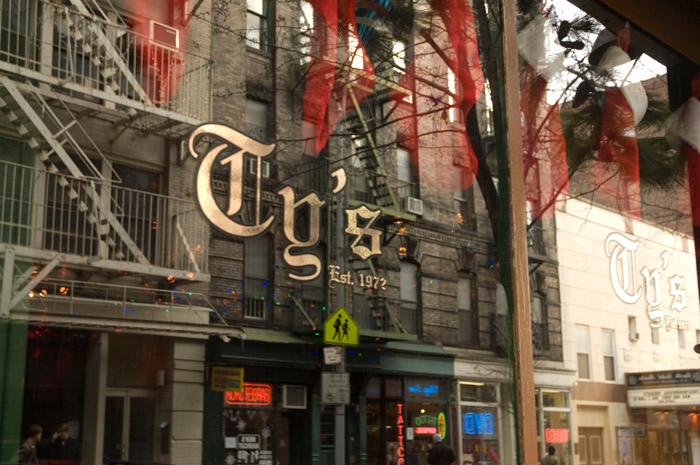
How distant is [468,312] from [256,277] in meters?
1.23

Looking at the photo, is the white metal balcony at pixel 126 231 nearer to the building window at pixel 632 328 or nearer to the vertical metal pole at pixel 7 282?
the vertical metal pole at pixel 7 282

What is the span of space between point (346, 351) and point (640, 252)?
109 cm

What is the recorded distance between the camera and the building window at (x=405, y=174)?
2.58 metres

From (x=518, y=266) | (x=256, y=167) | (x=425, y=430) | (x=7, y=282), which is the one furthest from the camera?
(x=425, y=430)

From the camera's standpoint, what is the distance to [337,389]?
2.86 m

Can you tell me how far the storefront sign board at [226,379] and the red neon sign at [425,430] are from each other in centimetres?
134

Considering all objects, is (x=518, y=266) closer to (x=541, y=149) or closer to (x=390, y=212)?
(x=541, y=149)

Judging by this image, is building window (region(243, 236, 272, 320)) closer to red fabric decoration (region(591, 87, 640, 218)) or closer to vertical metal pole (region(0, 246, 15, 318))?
red fabric decoration (region(591, 87, 640, 218))

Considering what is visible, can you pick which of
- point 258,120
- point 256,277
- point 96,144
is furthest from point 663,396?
point 96,144

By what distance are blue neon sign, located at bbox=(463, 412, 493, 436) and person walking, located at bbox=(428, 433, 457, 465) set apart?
0.34ft

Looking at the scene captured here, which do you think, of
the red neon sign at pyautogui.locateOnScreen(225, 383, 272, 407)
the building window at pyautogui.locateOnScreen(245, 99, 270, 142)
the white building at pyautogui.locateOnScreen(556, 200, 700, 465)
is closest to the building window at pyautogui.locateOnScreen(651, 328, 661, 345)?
the white building at pyautogui.locateOnScreen(556, 200, 700, 465)

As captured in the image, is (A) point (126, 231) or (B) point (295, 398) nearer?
(A) point (126, 231)

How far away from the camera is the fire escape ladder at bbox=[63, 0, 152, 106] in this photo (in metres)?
2.58

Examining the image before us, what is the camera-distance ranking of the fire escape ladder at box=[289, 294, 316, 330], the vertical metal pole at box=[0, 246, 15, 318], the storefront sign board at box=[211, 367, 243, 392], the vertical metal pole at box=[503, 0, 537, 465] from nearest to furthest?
the vertical metal pole at box=[0, 246, 15, 318] < the vertical metal pole at box=[503, 0, 537, 465] < the fire escape ladder at box=[289, 294, 316, 330] < the storefront sign board at box=[211, 367, 243, 392]
